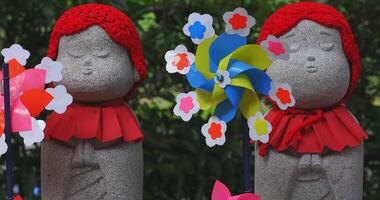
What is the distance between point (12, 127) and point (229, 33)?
29.0 inches

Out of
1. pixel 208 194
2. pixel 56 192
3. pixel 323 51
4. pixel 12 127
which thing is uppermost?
pixel 323 51

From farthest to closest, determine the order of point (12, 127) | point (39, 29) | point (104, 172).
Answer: point (39, 29), point (104, 172), point (12, 127)

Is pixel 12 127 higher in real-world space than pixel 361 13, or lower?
lower

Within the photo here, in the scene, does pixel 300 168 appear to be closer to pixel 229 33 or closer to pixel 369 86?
pixel 229 33

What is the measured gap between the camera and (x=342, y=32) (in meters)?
2.78

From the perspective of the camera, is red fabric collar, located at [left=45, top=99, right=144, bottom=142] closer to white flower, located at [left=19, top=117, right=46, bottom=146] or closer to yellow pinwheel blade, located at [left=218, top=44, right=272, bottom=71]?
white flower, located at [left=19, top=117, right=46, bottom=146]

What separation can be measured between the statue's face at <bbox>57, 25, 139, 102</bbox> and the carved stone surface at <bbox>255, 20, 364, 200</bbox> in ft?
1.83

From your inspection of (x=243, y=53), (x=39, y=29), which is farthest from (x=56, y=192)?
(x=39, y=29)

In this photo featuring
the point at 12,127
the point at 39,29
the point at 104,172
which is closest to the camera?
the point at 12,127

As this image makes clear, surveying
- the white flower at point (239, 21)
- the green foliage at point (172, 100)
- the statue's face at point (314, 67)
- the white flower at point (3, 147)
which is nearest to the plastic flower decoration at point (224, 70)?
the white flower at point (239, 21)

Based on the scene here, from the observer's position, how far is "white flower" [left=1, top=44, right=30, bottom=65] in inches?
92.4

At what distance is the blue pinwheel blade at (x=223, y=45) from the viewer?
2.42 m

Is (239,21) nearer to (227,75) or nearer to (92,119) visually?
(227,75)

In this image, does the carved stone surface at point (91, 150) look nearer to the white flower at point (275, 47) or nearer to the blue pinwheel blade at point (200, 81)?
the blue pinwheel blade at point (200, 81)
